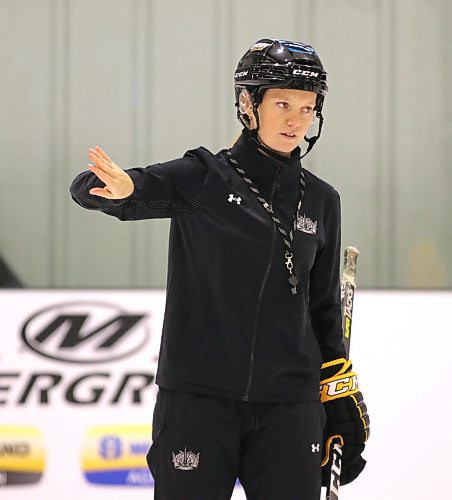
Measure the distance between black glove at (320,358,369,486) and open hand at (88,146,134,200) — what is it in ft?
1.81

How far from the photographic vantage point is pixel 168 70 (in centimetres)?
380

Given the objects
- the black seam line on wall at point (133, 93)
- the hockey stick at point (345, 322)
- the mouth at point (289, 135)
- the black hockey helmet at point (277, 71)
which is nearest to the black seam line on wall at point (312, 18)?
the black seam line on wall at point (133, 93)

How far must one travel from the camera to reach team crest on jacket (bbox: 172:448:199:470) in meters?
1.82

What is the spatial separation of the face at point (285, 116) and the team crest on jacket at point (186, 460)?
577 millimetres

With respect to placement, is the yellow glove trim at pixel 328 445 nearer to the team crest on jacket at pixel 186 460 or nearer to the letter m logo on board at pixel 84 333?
the team crest on jacket at pixel 186 460

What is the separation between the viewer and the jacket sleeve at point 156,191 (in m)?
1.80

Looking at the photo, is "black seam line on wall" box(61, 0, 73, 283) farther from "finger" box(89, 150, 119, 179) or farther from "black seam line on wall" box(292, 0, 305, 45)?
"finger" box(89, 150, 119, 179)

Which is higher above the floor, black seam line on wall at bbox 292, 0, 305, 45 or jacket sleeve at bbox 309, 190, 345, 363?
black seam line on wall at bbox 292, 0, 305, 45

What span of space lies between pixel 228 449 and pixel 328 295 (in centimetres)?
37

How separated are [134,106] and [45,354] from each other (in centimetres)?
98

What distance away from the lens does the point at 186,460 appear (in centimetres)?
182

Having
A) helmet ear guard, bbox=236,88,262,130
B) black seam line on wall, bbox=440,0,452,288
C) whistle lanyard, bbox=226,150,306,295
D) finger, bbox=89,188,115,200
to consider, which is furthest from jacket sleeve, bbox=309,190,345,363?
black seam line on wall, bbox=440,0,452,288

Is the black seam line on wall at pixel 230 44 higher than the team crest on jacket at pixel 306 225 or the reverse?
higher

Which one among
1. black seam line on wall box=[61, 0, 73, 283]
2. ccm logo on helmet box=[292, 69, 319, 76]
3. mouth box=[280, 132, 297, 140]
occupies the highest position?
black seam line on wall box=[61, 0, 73, 283]
